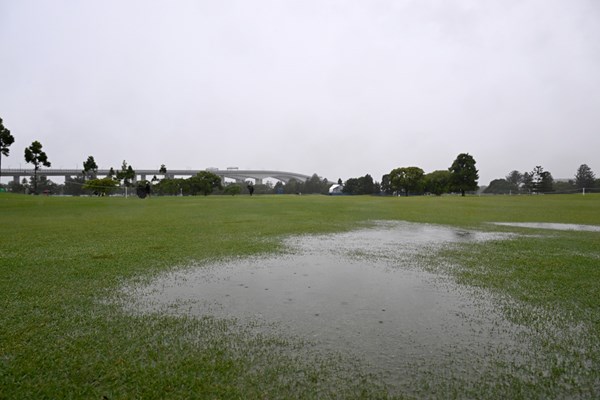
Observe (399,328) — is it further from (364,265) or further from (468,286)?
(364,265)

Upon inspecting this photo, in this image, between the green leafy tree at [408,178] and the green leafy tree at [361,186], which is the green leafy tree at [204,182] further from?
the green leafy tree at [361,186]

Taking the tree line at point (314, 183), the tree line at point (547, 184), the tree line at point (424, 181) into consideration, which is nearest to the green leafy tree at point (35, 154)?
the tree line at point (314, 183)

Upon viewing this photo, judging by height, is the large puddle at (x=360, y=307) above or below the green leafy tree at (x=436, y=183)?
below

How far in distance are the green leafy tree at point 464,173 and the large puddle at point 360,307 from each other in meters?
64.9

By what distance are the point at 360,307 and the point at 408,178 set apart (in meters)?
84.0

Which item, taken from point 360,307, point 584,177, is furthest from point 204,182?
point 584,177

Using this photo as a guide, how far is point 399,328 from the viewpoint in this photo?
359cm

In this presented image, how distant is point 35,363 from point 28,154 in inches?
2168

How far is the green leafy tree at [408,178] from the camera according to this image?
277 feet

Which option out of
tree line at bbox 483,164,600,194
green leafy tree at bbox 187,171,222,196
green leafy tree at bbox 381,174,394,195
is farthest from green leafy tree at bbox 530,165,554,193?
green leafy tree at bbox 187,171,222,196

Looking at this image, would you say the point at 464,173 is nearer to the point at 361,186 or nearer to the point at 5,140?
the point at 361,186

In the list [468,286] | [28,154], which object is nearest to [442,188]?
[28,154]

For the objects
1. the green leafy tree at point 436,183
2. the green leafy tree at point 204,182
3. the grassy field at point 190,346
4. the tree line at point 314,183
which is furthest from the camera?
the green leafy tree at point 436,183

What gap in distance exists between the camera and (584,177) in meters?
100
